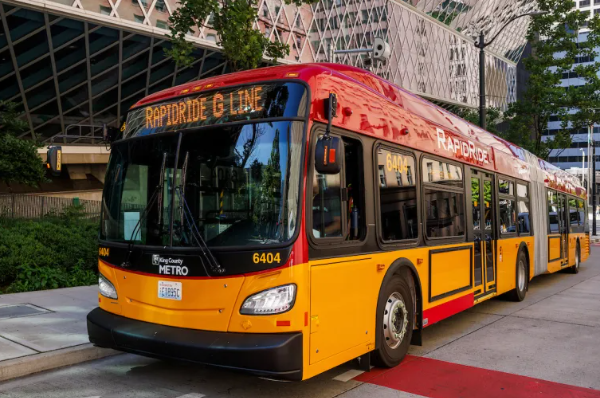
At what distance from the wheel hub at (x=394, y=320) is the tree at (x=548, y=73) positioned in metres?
24.0

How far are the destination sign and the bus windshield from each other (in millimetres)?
101

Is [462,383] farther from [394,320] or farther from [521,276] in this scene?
[521,276]

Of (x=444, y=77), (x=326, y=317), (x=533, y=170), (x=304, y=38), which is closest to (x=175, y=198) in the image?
(x=326, y=317)

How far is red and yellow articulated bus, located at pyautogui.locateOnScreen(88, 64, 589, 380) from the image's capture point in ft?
14.9

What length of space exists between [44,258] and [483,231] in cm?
887

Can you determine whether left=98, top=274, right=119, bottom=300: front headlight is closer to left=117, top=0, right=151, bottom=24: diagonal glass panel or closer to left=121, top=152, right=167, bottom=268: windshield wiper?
left=121, top=152, right=167, bottom=268: windshield wiper

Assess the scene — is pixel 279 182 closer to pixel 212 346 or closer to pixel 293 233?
→ pixel 293 233

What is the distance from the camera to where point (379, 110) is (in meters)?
6.05

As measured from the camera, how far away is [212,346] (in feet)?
14.6

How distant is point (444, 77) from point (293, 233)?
5961 centimetres

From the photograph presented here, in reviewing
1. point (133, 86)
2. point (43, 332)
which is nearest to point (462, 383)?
point (43, 332)

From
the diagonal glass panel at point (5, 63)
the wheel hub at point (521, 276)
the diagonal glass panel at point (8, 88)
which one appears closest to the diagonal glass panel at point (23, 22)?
the diagonal glass panel at point (5, 63)

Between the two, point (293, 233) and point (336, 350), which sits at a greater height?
point (293, 233)

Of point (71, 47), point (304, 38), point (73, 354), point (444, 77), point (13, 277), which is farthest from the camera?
point (444, 77)
